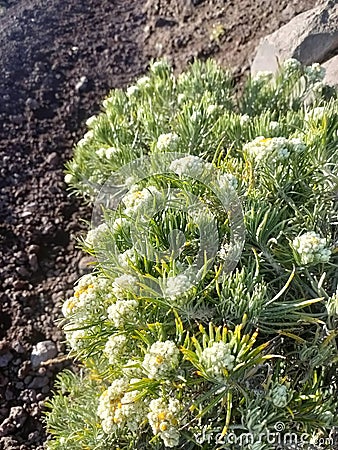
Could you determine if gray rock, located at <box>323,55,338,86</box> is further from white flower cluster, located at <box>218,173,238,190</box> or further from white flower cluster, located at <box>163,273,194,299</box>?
white flower cluster, located at <box>163,273,194,299</box>

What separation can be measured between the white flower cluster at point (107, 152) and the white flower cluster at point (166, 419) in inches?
42.8

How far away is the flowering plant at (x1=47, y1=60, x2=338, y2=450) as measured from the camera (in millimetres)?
1391

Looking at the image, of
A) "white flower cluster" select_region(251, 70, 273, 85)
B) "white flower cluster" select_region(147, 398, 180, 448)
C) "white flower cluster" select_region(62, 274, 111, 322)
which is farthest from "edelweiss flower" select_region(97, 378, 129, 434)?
"white flower cluster" select_region(251, 70, 273, 85)

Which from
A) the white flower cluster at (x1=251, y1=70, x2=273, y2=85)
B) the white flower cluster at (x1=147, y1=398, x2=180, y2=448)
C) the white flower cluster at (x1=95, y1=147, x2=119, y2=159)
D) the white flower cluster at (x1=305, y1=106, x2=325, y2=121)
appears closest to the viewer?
the white flower cluster at (x1=147, y1=398, x2=180, y2=448)

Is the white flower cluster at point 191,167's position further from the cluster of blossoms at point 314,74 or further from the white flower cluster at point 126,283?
the cluster of blossoms at point 314,74

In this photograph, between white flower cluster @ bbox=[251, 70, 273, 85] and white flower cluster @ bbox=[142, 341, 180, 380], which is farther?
white flower cluster @ bbox=[251, 70, 273, 85]

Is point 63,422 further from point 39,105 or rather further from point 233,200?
point 39,105

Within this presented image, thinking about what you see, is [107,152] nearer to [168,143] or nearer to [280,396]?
[168,143]

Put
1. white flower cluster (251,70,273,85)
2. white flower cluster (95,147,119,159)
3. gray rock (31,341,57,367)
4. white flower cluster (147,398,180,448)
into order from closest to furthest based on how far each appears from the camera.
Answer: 1. white flower cluster (147,398,180,448)
2. white flower cluster (95,147,119,159)
3. gray rock (31,341,57,367)
4. white flower cluster (251,70,273,85)

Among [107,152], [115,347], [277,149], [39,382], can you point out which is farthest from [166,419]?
[107,152]

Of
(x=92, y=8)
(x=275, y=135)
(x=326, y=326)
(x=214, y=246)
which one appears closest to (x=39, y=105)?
(x=92, y=8)

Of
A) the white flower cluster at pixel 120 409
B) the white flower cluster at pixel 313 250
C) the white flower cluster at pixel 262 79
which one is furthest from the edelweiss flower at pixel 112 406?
the white flower cluster at pixel 262 79

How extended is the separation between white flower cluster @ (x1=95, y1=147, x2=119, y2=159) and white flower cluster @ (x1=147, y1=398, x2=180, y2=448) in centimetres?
109

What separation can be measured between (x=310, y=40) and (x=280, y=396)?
6.66 feet
